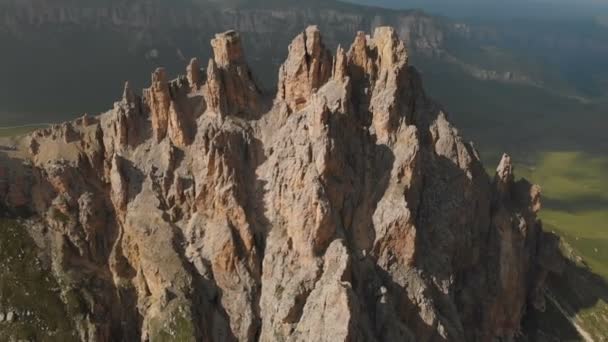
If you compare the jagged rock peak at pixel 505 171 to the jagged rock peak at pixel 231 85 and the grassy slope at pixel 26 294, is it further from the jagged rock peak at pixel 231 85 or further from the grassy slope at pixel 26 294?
the grassy slope at pixel 26 294

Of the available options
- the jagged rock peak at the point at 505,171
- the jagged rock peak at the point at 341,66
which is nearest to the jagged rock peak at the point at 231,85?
the jagged rock peak at the point at 341,66

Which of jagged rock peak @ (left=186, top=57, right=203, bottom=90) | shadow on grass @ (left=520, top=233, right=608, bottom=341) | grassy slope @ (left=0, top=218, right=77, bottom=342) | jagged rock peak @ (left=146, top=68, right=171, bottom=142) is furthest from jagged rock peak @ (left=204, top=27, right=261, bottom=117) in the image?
shadow on grass @ (left=520, top=233, right=608, bottom=341)

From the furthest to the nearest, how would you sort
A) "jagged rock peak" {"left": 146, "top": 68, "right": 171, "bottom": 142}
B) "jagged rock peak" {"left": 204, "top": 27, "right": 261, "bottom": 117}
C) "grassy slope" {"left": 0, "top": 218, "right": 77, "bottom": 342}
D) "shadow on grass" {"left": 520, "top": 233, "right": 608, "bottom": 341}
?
"shadow on grass" {"left": 520, "top": 233, "right": 608, "bottom": 341} → "jagged rock peak" {"left": 204, "top": 27, "right": 261, "bottom": 117} → "jagged rock peak" {"left": 146, "top": 68, "right": 171, "bottom": 142} → "grassy slope" {"left": 0, "top": 218, "right": 77, "bottom": 342}

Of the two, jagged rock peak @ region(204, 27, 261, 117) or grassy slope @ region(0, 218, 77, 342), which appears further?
jagged rock peak @ region(204, 27, 261, 117)

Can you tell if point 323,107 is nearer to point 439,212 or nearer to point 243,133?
point 243,133

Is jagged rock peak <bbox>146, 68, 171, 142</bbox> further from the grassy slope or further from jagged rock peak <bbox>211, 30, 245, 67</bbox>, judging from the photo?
the grassy slope

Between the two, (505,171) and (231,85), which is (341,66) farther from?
(505,171)

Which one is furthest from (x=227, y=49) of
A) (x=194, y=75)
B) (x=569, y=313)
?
(x=569, y=313)
